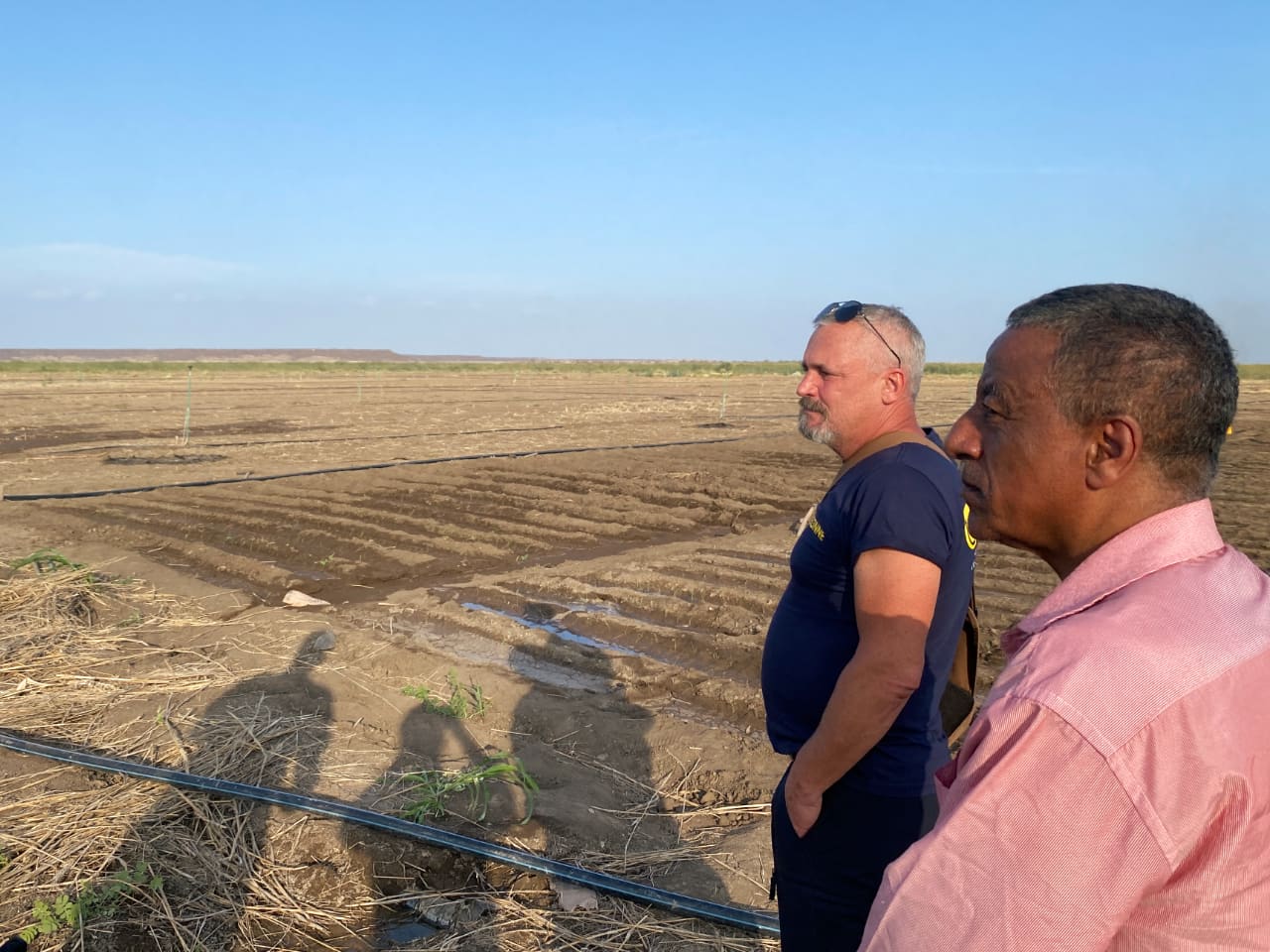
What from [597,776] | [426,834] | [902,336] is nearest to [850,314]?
[902,336]

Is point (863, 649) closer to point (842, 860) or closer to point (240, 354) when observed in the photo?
point (842, 860)

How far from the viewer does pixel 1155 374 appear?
120 cm

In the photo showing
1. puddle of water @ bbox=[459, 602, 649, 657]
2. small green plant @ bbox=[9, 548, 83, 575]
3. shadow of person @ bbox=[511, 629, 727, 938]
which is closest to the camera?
shadow of person @ bbox=[511, 629, 727, 938]

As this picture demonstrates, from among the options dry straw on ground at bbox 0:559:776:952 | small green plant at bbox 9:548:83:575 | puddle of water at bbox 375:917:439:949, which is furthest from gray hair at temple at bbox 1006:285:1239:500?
small green plant at bbox 9:548:83:575

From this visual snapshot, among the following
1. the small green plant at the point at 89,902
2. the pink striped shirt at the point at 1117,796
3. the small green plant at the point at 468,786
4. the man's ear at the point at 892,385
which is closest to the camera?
the pink striped shirt at the point at 1117,796

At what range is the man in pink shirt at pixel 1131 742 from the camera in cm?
99

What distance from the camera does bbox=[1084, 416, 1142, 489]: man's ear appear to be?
1206 mm

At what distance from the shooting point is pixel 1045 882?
1015 mm

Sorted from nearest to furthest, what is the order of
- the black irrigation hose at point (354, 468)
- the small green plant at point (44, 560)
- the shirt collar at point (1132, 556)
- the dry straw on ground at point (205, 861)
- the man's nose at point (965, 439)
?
the shirt collar at point (1132, 556), the man's nose at point (965, 439), the dry straw on ground at point (205, 861), the small green plant at point (44, 560), the black irrigation hose at point (354, 468)

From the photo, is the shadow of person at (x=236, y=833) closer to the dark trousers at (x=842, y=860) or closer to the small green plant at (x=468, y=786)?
the small green plant at (x=468, y=786)

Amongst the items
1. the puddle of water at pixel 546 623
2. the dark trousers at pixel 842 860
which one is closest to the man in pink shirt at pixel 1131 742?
the dark trousers at pixel 842 860

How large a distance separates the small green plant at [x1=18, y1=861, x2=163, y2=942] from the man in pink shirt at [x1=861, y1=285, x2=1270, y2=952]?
3.23 meters

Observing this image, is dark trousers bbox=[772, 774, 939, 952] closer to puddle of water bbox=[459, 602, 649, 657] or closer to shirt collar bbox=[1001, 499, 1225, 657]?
shirt collar bbox=[1001, 499, 1225, 657]

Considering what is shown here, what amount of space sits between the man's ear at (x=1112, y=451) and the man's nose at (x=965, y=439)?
0.17m
